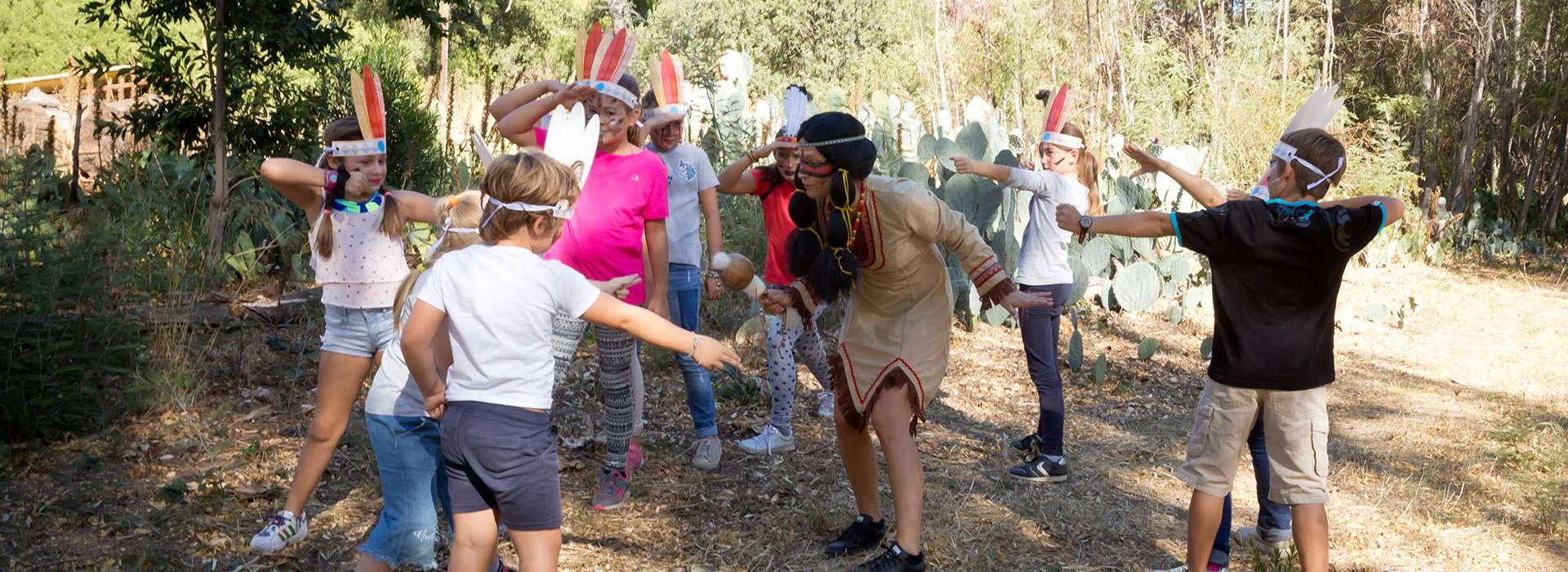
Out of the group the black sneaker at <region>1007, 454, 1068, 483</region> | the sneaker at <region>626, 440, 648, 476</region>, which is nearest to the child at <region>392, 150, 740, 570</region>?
the sneaker at <region>626, 440, 648, 476</region>

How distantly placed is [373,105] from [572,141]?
0.69 metres

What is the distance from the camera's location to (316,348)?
4.96 meters

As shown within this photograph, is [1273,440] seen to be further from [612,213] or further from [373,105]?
[373,105]

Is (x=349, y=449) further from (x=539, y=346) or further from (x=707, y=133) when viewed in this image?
(x=707, y=133)

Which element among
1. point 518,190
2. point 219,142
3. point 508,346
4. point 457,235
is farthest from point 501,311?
point 219,142

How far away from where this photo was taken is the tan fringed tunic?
9.85 feet

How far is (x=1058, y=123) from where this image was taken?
13.9 ft

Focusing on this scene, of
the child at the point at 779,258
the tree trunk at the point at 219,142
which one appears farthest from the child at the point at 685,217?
the tree trunk at the point at 219,142

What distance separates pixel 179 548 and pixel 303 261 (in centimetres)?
246

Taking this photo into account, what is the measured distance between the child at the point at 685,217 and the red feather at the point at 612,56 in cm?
59

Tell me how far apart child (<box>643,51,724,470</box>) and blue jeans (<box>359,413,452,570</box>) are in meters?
1.51

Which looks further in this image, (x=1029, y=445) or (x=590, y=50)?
(x=1029, y=445)

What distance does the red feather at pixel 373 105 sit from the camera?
2969mm

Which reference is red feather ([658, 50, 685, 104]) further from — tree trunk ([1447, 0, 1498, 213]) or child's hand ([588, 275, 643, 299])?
tree trunk ([1447, 0, 1498, 213])
